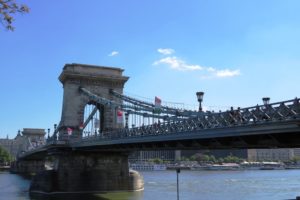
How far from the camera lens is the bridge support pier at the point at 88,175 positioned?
163 feet

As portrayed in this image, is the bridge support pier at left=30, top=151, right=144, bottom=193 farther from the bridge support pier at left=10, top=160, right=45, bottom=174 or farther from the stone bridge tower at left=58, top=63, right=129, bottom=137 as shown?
the bridge support pier at left=10, top=160, right=45, bottom=174

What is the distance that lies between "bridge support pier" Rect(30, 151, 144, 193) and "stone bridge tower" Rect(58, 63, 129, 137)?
7407mm

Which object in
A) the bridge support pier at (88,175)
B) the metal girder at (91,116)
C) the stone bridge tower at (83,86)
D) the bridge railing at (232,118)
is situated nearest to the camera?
the bridge railing at (232,118)

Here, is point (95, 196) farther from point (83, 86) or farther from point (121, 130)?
point (83, 86)

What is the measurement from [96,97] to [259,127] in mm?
38620

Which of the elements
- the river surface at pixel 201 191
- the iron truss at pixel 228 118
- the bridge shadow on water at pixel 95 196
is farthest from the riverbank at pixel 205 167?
the iron truss at pixel 228 118

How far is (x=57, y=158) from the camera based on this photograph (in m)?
52.6

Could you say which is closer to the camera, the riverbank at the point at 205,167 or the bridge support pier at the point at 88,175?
the bridge support pier at the point at 88,175

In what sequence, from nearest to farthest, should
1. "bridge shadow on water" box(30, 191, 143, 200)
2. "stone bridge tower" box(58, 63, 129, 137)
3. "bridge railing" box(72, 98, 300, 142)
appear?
"bridge railing" box(72, 98, 300, 142) < "bridge shadow on water" box(30, 191, 143, 200) < "stone bridge tower" box(58, 63, 129, 137)

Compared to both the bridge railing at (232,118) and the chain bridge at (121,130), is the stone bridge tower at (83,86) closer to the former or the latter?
the chain bridge at (121,130)

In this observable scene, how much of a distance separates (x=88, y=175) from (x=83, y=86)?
1410 cm

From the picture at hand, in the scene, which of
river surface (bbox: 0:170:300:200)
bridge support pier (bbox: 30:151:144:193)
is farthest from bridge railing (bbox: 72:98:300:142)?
bridge support pier (bbox: 30:151:144:193)

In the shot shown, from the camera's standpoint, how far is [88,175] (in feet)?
168

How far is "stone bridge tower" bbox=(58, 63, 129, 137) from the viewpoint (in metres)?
59.7
